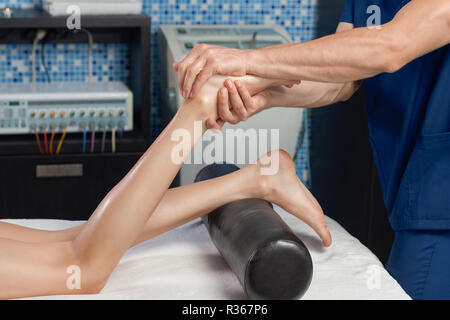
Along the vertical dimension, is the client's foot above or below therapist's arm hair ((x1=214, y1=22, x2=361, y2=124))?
below

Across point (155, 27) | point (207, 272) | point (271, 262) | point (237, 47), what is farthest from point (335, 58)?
point (155, 27)

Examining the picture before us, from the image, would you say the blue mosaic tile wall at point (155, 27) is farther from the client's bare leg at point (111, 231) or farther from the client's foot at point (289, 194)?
the client's bare leg at point (111, 231)

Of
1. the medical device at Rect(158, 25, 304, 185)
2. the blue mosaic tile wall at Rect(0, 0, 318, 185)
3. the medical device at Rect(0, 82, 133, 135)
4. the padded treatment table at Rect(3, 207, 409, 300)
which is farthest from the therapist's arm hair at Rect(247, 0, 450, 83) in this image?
the blue mosaic tile wall at Rect(0, 0, 318, 185)

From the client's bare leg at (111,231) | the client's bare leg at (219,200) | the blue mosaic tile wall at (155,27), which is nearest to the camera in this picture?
the client's bare leg at (111,231)

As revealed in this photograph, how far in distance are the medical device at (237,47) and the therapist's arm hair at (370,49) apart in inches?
49.7

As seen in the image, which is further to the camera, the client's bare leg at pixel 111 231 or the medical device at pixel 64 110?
the medical device at pixel 64 110

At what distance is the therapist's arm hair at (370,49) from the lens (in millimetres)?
1308

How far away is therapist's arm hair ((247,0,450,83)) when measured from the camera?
1.31m

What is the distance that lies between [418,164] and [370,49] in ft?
1.22

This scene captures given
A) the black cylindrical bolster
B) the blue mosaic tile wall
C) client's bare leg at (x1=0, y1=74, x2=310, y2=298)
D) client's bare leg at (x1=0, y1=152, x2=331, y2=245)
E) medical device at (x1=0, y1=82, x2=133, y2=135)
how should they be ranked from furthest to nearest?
the blue mosaic tile wall
medical device at (x1=0, y1=82, x2=133, y2=135)
client's bare leg at (x1=0, y1=152, x2=331, y2=245)
client's bare leg at (x1=0, y1=74, x2=310, y2=298)
the black cylindrical bolster

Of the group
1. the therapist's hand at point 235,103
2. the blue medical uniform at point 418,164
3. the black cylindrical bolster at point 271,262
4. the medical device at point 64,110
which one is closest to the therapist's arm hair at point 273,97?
the therapist's hand at point 235,103

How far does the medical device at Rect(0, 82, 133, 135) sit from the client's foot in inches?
50.3

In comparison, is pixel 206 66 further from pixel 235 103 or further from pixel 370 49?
pixel 370 49

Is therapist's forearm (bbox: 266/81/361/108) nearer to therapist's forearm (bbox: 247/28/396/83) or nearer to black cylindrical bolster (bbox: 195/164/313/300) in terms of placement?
therapist's forearm (bbox: 247/28/396/83)
